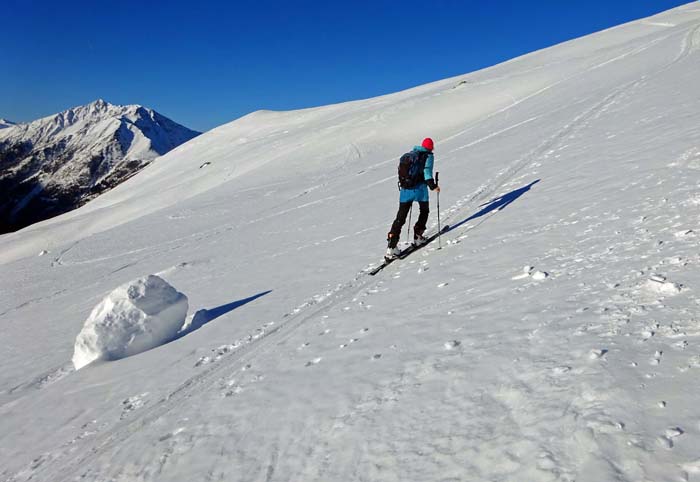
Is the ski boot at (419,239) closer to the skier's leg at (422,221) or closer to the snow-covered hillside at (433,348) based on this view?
the skier's leg at (422,221)

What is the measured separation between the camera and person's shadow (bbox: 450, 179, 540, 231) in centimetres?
1066

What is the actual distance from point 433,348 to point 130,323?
551cm

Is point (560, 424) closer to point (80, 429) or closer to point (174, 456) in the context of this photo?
point (174, 456)

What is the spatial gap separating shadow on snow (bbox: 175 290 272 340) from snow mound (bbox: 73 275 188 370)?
170 mm

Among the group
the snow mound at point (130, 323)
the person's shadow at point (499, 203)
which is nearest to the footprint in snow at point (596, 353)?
the snow mound at point (130, 323)

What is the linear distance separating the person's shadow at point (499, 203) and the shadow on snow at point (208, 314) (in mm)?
4734

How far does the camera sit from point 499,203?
11078 millimetres

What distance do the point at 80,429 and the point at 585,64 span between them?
149 feet

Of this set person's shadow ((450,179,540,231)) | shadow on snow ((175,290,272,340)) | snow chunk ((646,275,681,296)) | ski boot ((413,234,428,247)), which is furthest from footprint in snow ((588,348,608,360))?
person's shadow ((450,179,540,231))

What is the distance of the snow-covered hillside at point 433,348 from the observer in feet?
10.3

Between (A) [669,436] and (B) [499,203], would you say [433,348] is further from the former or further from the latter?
(B) [499,203]

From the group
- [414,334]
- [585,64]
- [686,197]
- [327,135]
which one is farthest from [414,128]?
[414,334]

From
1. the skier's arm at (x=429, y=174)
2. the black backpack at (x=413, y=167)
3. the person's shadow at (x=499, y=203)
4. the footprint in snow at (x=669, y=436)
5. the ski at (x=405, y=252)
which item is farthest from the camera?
the person's shadow at (x=499, y=203)

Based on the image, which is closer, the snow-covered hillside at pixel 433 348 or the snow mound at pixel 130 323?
the snow-covered hillside at pixel 433 348
